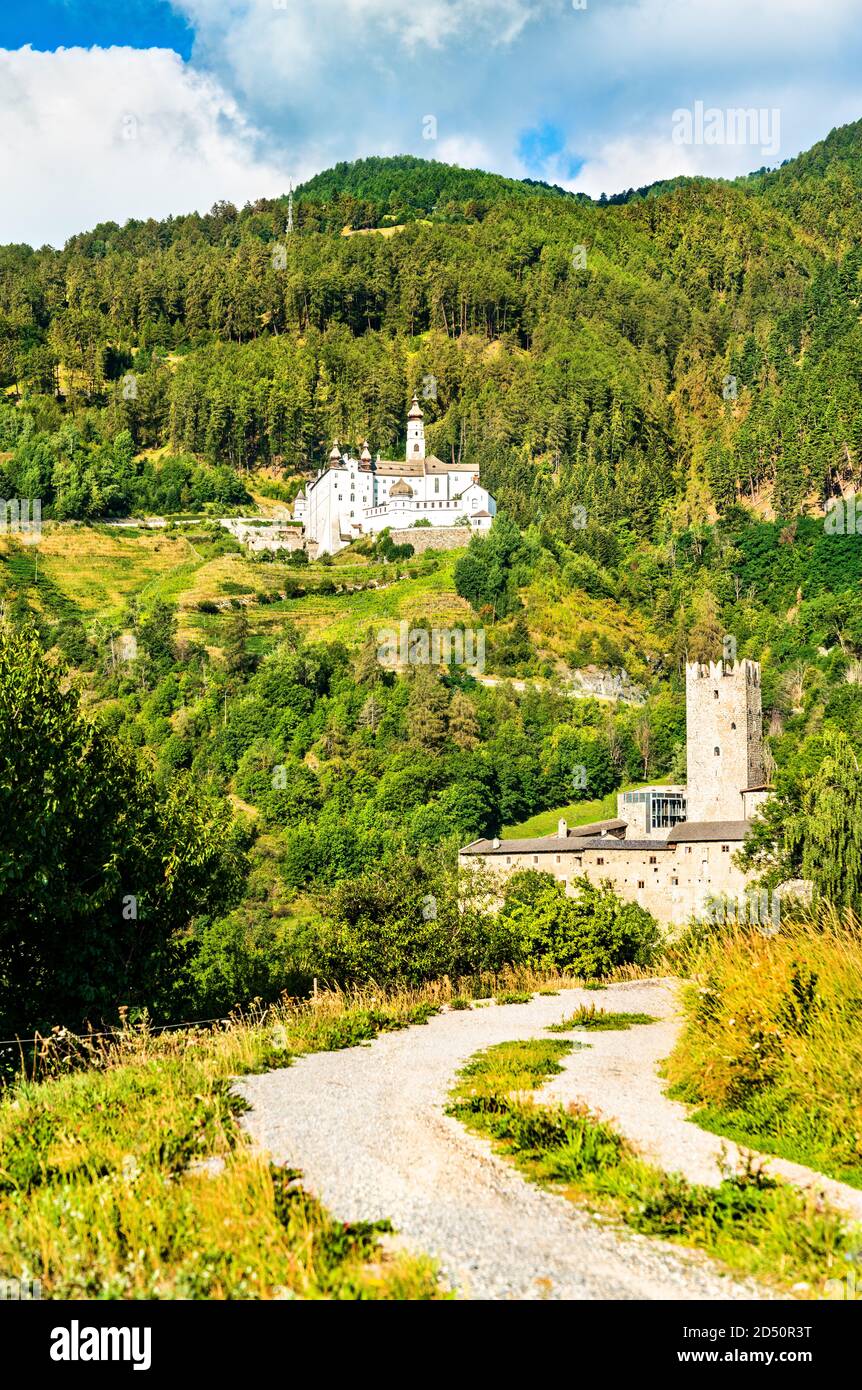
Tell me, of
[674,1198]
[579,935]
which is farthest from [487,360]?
[674,1198]

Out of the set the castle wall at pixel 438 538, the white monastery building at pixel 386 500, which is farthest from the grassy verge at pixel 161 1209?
the white monastery building at pixel 386 500

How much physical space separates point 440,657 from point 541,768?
711 inches

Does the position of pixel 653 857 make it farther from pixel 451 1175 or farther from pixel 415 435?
pixel 415 435

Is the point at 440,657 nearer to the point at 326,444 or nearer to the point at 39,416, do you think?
the point at 326,444

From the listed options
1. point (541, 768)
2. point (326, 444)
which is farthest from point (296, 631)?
point (326, 444)

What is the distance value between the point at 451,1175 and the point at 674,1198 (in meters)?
1.71

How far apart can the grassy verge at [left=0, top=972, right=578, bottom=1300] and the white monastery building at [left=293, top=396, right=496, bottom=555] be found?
108 m

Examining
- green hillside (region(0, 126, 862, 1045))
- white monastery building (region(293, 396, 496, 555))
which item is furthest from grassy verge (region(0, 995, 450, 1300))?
white monastery building (region(293, 396, 496, 555))

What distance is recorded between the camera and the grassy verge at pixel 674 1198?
6.96 m

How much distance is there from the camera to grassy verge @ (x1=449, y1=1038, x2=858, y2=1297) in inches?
274

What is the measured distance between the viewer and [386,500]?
409ft

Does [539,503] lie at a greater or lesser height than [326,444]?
lesser

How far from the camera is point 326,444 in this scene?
153m

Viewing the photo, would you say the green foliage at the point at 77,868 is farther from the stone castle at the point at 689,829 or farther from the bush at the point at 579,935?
the stone castle at the point at 689,829
